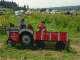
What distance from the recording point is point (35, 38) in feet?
47.5

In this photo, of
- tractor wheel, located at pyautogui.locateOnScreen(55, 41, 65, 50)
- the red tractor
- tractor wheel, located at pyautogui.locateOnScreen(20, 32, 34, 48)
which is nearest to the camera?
the red tractor

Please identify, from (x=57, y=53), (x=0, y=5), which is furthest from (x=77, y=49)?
(x=0, y=5)

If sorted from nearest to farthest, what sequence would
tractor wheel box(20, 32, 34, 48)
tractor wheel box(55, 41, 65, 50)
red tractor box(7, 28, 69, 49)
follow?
red tractor box(7, 28, 69, 49)
tractor wheel box(55, 41, 65, 50)
tractor wheel box(20, 32, 34, 48)

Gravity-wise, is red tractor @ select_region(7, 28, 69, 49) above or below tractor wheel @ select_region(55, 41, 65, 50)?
above

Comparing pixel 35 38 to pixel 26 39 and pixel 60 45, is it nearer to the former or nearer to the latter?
pixel 26 39

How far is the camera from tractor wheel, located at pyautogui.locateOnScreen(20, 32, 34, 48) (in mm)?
14621

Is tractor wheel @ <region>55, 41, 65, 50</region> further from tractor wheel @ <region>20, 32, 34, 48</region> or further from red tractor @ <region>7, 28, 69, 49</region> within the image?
tractor wheel @ <region>20, 32, 34, 48</region>

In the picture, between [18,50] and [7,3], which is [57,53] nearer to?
[18,50]

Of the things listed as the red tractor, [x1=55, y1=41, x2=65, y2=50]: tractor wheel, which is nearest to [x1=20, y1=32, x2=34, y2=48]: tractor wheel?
the red tractor

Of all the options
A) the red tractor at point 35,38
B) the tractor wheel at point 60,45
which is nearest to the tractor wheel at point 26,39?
the red tractor at point 35,38

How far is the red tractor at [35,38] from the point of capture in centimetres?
1439

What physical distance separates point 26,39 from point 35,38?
0.51 m

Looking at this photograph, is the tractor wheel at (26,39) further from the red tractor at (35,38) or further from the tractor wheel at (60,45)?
the tractor wheel at (60,45)

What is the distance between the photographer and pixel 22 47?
14734 millimetres
